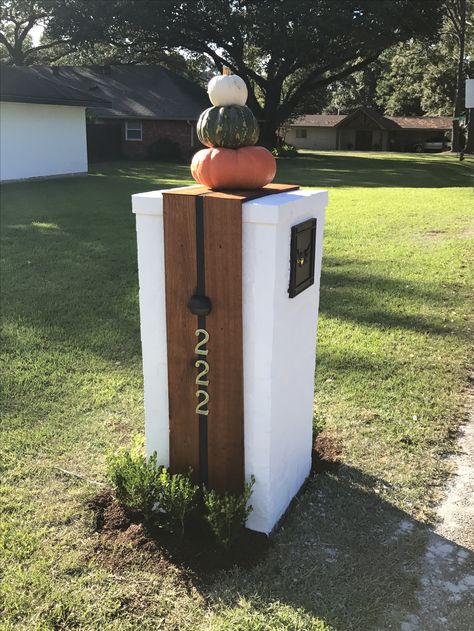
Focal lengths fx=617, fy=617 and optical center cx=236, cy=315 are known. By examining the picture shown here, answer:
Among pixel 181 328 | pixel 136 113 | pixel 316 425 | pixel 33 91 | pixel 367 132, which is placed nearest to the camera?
pixel 181 328

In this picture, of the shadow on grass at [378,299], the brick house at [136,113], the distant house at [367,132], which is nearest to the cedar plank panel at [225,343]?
the shadow on grass at [378,299]

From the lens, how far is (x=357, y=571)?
8.50 ft

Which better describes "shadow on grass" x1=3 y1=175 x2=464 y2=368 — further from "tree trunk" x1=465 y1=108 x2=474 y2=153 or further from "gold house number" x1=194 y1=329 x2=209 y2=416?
"tree trunk" x1=465 y1=108 x2=474 y2=153

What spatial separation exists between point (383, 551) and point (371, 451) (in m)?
0.88

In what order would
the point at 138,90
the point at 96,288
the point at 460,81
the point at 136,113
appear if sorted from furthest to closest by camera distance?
the point at 460,81 → the point at 138,90 → the point at 136,113 → the point at 96,288

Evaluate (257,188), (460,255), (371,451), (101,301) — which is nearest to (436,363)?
(371,451)

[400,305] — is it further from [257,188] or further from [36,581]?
[36,581]

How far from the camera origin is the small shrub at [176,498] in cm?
264

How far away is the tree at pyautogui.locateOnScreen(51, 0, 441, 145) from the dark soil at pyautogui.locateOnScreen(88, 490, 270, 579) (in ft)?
93.1

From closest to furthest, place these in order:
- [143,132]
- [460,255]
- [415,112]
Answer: [460,255] → [143,132] → [415,112]

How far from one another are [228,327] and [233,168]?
683mm

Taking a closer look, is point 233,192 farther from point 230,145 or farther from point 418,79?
point 418,79

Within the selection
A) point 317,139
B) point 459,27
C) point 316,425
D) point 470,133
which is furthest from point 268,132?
point 316,425

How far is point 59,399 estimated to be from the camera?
4.19m
